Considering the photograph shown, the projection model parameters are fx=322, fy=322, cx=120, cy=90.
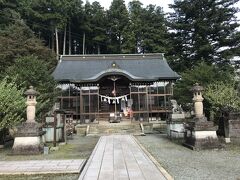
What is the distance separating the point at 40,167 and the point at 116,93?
875 inches

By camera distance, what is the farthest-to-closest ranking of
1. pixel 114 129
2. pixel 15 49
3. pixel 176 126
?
pixel 15 49, pixel 114 129, pixel 176 126

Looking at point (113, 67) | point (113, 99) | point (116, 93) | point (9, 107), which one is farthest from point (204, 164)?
point (116, 93)

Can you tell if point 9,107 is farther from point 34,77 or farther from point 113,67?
point 113,67

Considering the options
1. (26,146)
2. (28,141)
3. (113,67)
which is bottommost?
(26,146)

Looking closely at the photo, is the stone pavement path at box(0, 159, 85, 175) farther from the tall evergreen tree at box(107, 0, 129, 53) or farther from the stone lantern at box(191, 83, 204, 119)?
the tall evergreen tree at box(107, 0, 129, 53)

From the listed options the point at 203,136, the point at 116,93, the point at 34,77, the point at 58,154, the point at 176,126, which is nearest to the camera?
the point at 58,154

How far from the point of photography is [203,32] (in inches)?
1441

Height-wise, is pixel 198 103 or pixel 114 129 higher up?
pixel 198 103

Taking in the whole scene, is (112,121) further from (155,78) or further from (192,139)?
(192,139)

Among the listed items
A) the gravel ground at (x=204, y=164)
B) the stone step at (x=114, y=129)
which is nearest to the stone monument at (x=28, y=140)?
the gravel ground at (x=204, y=164)

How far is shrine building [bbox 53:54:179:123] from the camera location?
95.9ft

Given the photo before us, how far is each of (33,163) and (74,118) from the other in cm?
2048

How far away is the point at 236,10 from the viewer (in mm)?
36438

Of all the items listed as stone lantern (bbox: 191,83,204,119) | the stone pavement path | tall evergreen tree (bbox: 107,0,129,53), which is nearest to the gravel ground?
stone lantern (bbox: 191,83,204,119)
